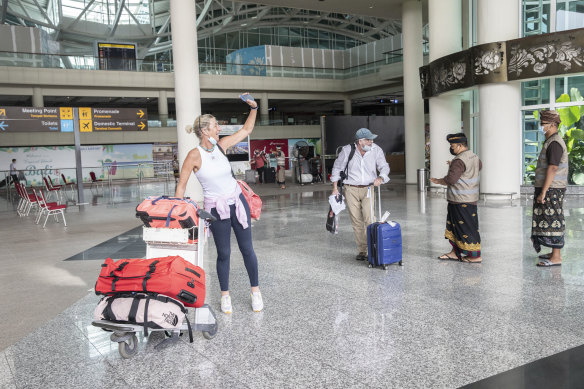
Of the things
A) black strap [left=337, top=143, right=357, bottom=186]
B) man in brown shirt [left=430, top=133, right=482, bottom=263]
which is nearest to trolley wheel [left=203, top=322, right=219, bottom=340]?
black strap [left=337, top=143, right=357, bottom=186]

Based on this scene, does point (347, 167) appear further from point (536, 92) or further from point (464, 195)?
point (536, 92)

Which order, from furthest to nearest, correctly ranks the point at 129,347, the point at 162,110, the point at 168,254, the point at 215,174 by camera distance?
the point at 162,110
the point at 215,174
the point at 168,254
the point at 129,347

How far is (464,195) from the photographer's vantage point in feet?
20.8

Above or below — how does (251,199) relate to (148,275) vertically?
above

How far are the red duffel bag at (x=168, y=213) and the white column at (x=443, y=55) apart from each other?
13.4m

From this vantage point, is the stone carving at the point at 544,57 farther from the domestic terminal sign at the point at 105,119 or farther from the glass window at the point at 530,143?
the domestic terminal sign at the point at 105,119

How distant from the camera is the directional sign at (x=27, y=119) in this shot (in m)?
16.4

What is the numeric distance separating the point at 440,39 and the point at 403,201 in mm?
5271

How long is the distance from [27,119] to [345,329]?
51.8 feet

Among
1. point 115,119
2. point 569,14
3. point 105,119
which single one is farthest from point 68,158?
point 569,14

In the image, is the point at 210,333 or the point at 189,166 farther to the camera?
the point at 189,166

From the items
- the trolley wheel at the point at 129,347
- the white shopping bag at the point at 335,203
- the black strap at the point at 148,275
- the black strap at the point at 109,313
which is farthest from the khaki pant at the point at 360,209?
the black strap at the point at 109,313

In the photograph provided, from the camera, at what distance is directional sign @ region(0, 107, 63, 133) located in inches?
647

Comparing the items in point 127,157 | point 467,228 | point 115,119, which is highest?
point 115,119
